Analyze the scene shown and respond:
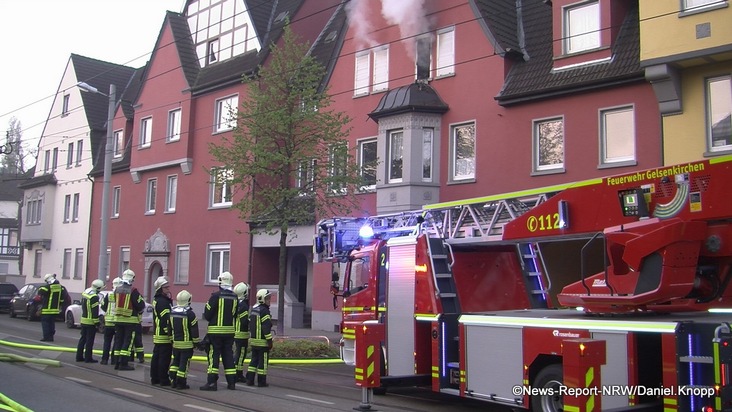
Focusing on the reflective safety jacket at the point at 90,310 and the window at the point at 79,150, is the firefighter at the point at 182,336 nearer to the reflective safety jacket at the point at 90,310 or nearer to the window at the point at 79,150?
the reflective safety jacket at the point at 90,310

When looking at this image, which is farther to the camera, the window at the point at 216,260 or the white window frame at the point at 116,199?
the white window frame at the point at 116,199

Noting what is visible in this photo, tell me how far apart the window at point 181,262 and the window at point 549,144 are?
17.9m

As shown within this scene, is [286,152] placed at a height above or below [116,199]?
below

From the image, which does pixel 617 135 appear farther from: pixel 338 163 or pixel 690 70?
pixel 338 163

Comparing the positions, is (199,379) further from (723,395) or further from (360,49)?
(360,49)

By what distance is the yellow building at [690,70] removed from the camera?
615 inches

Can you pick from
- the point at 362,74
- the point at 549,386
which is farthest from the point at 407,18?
the point at 549,386

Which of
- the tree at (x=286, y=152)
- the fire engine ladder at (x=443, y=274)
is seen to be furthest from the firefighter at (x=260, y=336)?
the tree at (x=286, y=152)

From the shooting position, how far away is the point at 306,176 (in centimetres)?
1984

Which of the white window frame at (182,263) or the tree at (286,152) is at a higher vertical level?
the tree at (286,152)

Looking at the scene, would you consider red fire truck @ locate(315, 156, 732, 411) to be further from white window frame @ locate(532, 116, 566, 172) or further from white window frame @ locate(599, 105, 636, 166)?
white window frame @ locate(532, 116, 566, 172)

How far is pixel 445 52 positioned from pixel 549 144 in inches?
190

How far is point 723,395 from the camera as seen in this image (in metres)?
6.71

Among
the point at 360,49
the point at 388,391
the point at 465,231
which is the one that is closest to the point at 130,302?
the point at 388,391
